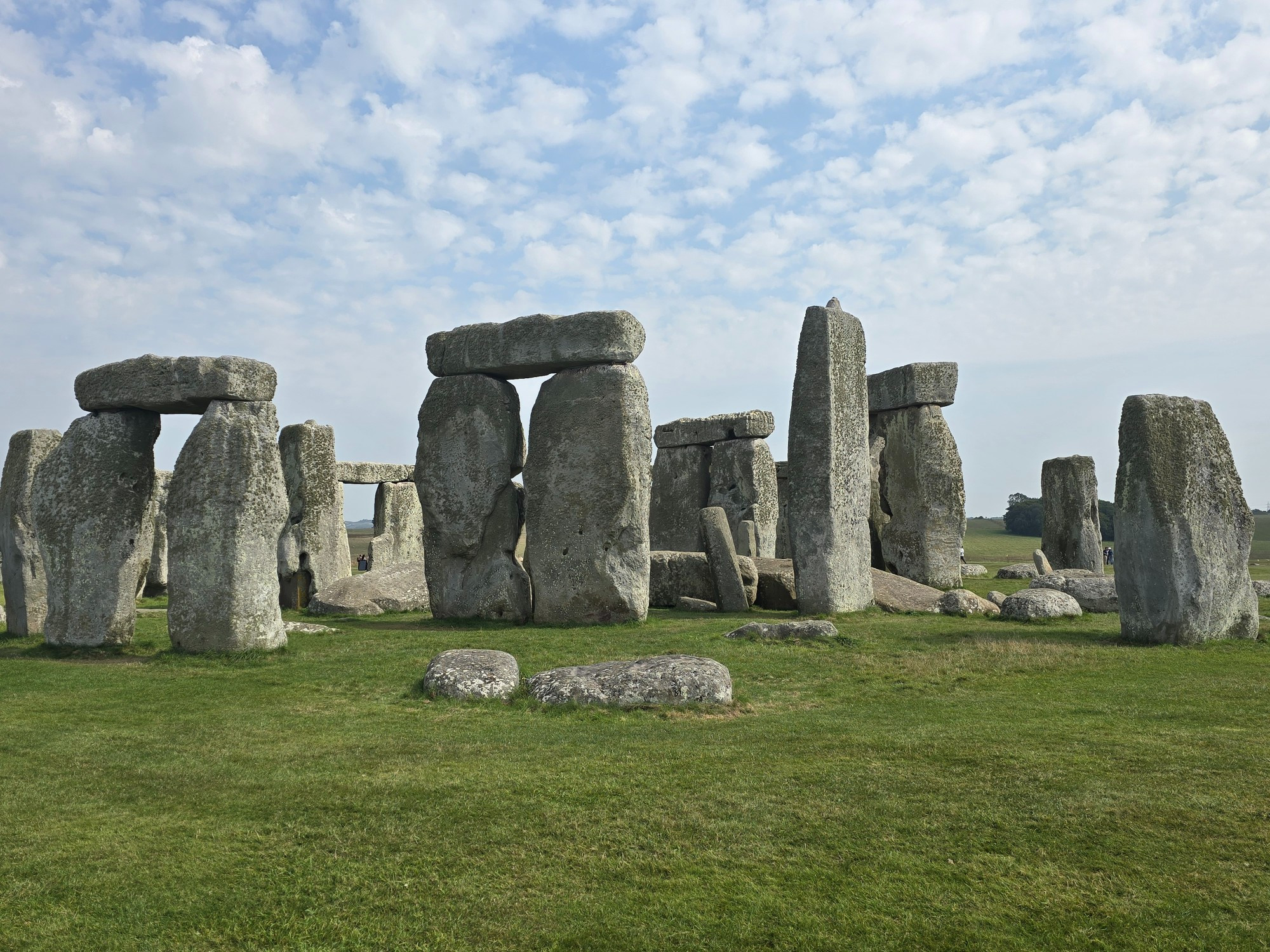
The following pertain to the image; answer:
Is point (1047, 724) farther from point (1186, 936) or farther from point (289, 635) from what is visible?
point (289, 635)

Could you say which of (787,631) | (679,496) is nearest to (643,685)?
(787,631)

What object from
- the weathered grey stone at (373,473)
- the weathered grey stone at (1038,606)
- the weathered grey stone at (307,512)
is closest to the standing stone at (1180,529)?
the weathered grey stone at (1038,606)

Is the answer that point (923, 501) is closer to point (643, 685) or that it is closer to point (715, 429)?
point (715, 429)

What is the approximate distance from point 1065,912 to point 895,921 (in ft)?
2.09

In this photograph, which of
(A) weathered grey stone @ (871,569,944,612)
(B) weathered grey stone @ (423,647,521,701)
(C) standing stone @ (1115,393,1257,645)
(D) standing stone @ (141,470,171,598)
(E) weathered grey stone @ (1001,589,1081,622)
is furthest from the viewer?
(D) standing stone @ (141,470,171,598)

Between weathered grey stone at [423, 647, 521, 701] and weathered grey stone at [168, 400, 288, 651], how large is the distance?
287cm

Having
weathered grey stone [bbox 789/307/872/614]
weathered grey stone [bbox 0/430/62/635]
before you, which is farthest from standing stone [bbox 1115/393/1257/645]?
weathered grey stone [bbox 0/430/62/635]

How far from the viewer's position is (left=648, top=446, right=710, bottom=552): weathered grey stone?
2202 centimetres

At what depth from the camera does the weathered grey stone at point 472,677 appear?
7.49 metres

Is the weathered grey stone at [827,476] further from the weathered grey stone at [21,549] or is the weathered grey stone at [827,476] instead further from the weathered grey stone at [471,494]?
the weathered grey stone at [21,549]

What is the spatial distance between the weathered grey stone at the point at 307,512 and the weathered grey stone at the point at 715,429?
24.0 ft

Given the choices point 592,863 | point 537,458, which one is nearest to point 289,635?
point 537,458

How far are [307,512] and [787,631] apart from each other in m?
9.43

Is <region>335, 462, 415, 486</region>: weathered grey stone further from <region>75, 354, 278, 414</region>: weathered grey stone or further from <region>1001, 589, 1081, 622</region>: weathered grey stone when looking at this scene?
<region>1001, 589, 1081, 622</region>: weathered grey stone
